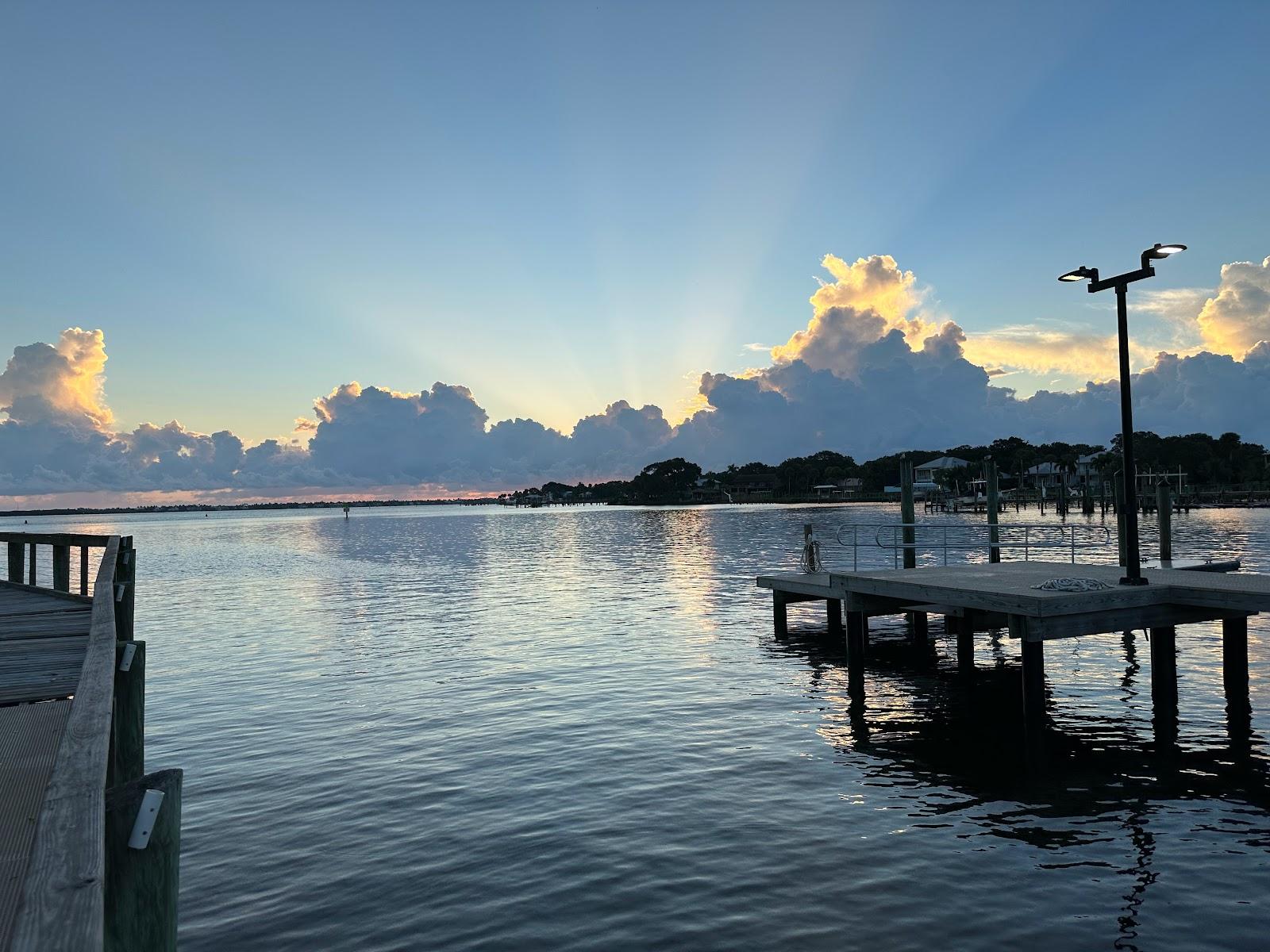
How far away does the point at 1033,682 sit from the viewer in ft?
50.3

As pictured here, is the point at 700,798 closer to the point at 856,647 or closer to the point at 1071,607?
the point at 1071,607

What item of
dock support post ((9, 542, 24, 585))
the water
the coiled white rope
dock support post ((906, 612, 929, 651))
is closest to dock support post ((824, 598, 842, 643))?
the water

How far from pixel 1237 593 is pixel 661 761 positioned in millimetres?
10187

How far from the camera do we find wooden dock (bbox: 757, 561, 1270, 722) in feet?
49.6

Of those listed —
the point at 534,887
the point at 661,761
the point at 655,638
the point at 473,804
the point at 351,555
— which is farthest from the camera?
the point at 351,555

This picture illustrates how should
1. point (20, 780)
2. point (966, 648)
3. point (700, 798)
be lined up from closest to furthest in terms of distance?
1. point (20, 780)
2. point (700, 798)
3. point (966, 648)

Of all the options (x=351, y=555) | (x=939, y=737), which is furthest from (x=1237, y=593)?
(x=351, y=555)

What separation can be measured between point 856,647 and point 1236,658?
710 cm

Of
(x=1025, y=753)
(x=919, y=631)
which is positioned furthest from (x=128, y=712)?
(x=919, y=631)

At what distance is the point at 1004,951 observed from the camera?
25.8ft

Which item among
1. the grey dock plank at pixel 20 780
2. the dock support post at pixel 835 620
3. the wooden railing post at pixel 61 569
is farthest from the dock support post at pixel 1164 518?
the wooden railing post at pixel 61 569

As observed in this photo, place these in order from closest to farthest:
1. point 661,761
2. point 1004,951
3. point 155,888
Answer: point 155,888
point 1004,951
point 661,761

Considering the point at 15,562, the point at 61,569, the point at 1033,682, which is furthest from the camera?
the point at 15,562

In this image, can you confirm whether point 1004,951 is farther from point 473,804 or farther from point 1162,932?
point 473,804
